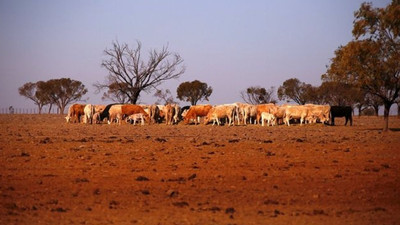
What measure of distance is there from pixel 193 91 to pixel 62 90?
27683 mm

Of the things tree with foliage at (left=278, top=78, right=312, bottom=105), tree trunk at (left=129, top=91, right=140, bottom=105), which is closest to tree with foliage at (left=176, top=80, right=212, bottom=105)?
tree with foliage at (left=278, top=78, right=312, bottom=105)

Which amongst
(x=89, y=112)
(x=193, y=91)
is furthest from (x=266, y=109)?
(x=193, y=91)

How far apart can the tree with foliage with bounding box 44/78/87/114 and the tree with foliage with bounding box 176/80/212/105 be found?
21.5 meters

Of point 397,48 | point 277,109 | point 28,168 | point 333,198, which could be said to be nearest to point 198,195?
point 333,198

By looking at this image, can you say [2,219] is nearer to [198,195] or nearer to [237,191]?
[198,195]

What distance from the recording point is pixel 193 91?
119m

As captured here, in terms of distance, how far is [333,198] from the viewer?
10656 millimetres

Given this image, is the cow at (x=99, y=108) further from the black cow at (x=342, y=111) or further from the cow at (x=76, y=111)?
the black cow at (x=342, y=111)

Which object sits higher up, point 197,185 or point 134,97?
point 134,97

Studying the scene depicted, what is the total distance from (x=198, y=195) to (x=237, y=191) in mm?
881

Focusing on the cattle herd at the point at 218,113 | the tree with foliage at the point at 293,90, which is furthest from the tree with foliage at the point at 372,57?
the tree with foliage at the point at 293,90

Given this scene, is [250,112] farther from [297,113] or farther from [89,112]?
[89,112]

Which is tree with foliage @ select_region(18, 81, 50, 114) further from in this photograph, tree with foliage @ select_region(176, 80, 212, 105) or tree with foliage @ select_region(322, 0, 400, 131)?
tree with foliage @ select_region(322, 0, 400, 131)

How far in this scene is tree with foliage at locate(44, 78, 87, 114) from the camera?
119250 mm
